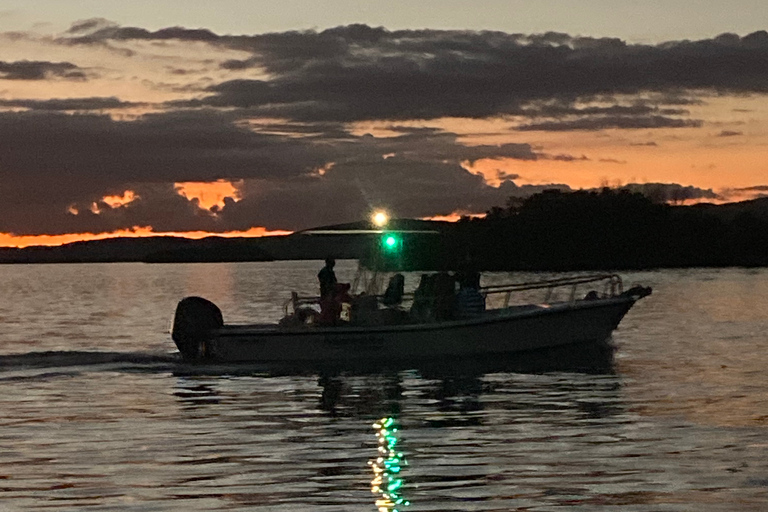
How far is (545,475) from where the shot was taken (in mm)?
16312

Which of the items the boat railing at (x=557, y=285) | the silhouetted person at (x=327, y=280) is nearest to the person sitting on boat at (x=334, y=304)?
the silhouetted person at (x=327, y=280)

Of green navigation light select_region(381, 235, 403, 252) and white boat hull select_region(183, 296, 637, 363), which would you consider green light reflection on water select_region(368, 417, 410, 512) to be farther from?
green navigation light select_region(381, 235, 403, 252)

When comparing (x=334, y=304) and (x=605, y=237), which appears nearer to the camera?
(x=334, y=304)

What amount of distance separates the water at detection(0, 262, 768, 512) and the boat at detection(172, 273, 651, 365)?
1.85 ft

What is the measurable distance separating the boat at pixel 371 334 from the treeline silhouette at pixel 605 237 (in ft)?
441

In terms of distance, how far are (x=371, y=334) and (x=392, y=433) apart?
405 inches

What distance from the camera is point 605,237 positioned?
564 ft

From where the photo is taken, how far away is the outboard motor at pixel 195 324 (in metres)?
31.7

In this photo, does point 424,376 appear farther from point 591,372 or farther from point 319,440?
point 319,440

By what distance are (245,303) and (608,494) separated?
238 ft

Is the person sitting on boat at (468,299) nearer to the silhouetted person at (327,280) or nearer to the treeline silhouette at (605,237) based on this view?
the silhouetted person at (327,280)

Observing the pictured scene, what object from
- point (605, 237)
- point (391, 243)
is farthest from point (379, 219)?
point (605, 237)

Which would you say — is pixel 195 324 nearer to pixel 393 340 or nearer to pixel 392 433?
pixel 393 340

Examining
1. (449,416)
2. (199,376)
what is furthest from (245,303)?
(449,416)
